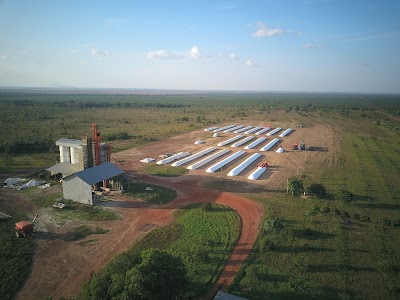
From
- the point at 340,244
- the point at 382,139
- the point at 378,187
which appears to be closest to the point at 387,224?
the point at 340,244

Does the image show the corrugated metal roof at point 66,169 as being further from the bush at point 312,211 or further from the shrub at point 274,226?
the bush at point 312,211

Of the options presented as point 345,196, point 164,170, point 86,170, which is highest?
point 86,170

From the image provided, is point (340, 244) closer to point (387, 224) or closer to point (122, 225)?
point (387, 224)

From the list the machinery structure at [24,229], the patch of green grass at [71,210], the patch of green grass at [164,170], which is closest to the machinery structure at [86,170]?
the patch of green grass at [71,210]

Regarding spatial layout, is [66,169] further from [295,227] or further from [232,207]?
[295,227]

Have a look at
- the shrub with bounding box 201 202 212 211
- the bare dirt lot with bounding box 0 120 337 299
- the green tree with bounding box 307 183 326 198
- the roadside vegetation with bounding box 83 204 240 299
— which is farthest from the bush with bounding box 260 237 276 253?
the green tree with bounding box 307 183 326 198

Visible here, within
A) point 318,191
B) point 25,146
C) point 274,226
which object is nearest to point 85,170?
point 274,226

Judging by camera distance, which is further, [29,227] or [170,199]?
[170,199]
